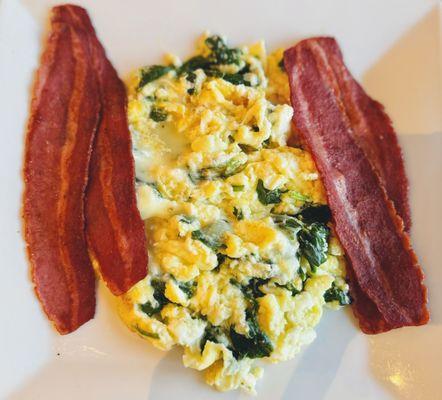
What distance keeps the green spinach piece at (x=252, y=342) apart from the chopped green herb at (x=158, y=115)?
3.22 feet

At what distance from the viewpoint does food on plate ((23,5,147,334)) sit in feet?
7.59

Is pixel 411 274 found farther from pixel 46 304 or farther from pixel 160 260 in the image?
pixel 46 304

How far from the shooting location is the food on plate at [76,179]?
2312 millimetres

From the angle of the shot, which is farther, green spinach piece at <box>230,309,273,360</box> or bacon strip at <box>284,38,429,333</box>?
bacon strip at <box>284,38,429,333</box>

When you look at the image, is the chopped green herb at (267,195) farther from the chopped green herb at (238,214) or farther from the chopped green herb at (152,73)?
the chopped green herb at (152,73)

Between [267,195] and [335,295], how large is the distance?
560mm

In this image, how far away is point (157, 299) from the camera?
7.40 ft

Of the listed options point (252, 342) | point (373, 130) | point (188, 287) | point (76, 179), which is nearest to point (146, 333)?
point (188, 287)

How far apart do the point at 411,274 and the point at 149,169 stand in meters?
1.31

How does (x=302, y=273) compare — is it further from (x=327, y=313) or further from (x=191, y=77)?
(x=191, y=77)

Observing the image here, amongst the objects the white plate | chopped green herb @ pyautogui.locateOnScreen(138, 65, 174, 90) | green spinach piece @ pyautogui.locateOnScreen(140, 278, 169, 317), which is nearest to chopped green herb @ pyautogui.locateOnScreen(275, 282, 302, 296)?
the white plate

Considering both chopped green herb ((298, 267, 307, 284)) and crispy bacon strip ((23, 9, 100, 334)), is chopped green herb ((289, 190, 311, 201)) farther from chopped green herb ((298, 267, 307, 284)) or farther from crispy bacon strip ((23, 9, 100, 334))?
crispy bacon strip ((23, 9, 100, 334))

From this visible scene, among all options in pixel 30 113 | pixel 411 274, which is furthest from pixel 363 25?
pixel 30 113

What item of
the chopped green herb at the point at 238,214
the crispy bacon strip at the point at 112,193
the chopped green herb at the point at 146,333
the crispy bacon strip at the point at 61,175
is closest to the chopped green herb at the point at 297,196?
the chopped green herb at the point at 238,214
